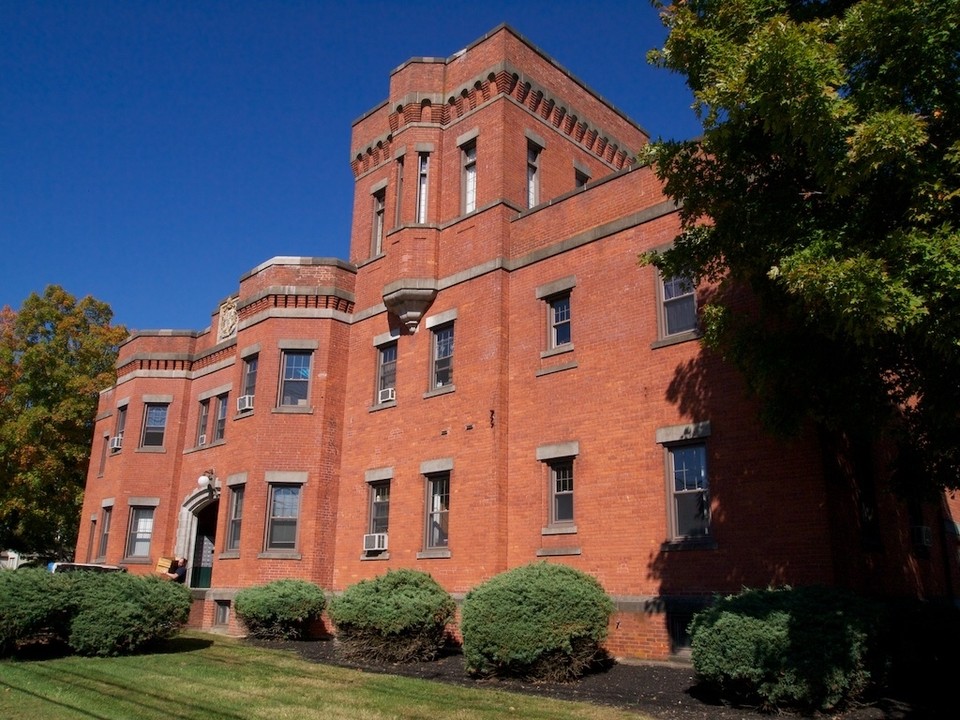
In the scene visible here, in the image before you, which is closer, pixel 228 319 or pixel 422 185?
pixel 422 185

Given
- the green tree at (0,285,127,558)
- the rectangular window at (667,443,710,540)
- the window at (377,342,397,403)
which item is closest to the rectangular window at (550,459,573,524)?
the rectangular window at (667,443,710,540)

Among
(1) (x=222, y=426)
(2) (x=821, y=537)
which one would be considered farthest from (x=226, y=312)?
(2) (x=821, y=537)

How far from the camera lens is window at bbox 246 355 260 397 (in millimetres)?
24609

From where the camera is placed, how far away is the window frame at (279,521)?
72.8ft

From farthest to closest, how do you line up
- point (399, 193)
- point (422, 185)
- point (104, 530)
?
point (104, 530), point (399, 193), point (422, 185)

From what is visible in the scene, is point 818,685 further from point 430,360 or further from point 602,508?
point 430,360

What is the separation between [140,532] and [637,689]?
2201 cm

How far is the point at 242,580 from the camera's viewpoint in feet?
72.1

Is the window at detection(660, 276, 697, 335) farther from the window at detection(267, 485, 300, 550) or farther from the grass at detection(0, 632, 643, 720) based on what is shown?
the window at detection(267, 485, 300, 550)

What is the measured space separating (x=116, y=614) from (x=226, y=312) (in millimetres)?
14851

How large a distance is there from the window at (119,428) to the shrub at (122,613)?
15.7 meters

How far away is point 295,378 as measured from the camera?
23562 mm

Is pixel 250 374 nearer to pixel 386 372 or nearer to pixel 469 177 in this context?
pixel 386 372

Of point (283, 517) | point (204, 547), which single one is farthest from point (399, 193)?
point (204, 547)
